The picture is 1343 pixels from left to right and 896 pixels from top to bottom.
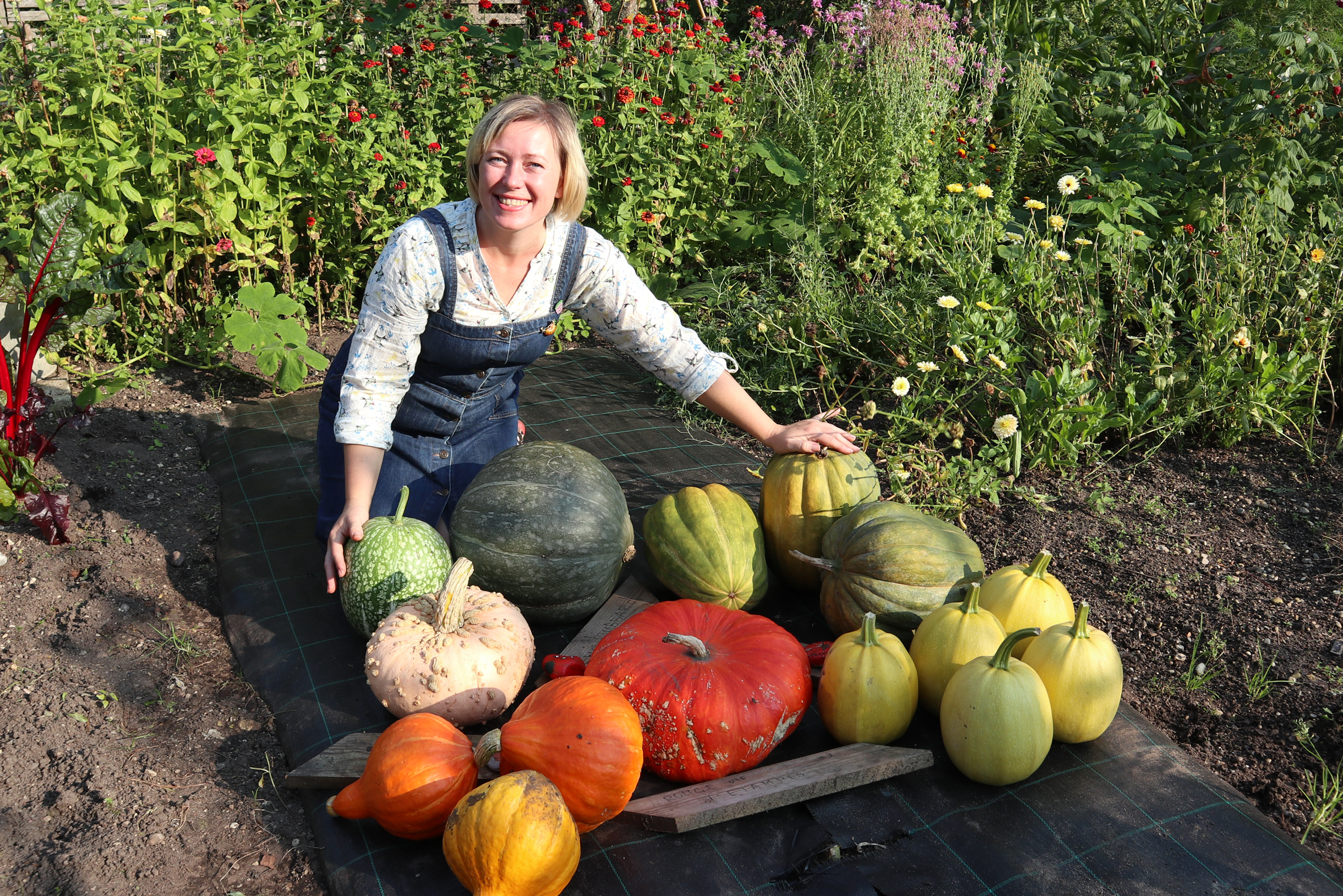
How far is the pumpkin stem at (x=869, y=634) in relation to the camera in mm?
2436

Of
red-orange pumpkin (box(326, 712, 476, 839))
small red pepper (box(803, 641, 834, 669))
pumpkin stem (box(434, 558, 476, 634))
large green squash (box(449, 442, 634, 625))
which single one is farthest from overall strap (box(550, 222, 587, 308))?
red-orange pumpkin (box(326, 712, 476, 839))

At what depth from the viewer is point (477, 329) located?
3096 mm

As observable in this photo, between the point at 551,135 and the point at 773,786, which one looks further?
the point at 551,135

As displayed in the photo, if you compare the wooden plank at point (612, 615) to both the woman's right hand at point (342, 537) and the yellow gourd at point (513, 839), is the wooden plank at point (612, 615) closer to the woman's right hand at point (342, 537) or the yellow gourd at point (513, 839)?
the woman's right hand at point (342, 537)

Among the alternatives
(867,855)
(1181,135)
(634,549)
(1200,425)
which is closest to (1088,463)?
(1200,425)

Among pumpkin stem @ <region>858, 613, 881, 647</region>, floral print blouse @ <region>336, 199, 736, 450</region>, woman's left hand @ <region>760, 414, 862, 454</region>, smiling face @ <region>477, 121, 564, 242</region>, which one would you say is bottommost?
pumpkin stem @ <region>858, 613, 881, 647</region>

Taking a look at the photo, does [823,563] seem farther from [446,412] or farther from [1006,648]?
[446,412]

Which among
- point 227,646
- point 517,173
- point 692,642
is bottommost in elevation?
point 227,646

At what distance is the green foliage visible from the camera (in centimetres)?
431

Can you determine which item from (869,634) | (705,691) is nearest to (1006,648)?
(869,634)

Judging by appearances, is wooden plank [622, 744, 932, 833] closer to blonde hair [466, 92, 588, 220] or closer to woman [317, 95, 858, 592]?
woman [317, 95, 858, 592]

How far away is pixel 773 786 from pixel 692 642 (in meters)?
0.38

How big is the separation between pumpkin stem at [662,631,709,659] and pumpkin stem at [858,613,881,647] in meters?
0.38

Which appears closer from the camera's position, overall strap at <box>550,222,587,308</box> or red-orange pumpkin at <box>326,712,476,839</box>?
red-orange pumpkin at <box>326,712,476,839</box>
